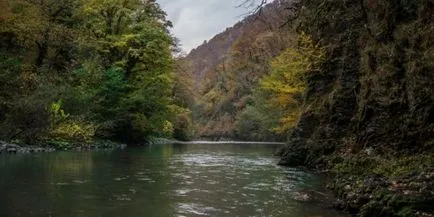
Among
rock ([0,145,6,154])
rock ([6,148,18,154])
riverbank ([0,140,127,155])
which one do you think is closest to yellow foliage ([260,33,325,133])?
riverbank ([0,140,127,155])

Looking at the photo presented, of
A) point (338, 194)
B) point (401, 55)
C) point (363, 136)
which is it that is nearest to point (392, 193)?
point (338, 194)

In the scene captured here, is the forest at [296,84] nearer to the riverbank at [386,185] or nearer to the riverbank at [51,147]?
the riverbank at [386,185]

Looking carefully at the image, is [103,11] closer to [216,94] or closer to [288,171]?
[288,171]

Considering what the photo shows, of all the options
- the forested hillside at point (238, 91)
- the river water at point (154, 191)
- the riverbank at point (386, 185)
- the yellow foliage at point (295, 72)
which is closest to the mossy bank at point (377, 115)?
the riverbank at point (386, 185)

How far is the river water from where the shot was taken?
891 cm

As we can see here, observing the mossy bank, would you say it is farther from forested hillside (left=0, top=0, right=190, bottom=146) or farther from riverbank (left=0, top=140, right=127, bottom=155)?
forested hillside (left=0, top=0, right=190, bottom=146)

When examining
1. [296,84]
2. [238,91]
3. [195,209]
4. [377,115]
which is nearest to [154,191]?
[195,209]

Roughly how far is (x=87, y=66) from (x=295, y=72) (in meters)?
14.0

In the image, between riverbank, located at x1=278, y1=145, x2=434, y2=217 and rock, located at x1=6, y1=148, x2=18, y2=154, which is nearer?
riverbank, located at x1=278, y1=145, x2=434, y2=217

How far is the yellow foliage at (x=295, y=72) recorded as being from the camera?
24686mm

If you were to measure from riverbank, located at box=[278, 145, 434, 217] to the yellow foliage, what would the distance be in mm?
9732

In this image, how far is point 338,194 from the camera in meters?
10.9

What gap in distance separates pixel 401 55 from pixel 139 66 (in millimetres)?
26543

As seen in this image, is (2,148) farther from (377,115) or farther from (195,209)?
(377,115)
